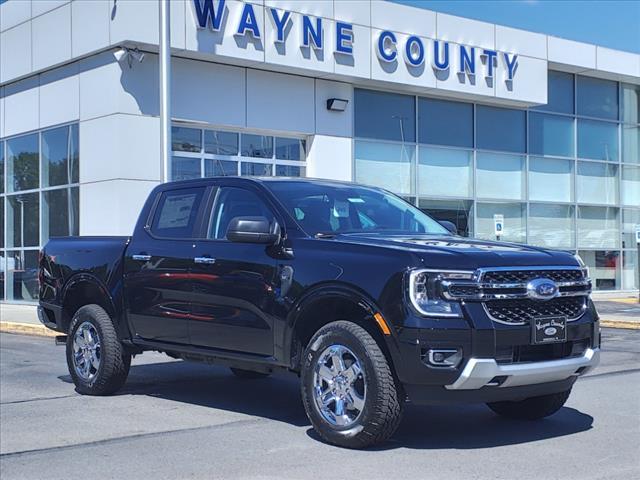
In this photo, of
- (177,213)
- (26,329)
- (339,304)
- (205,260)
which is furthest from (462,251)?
(26,329)

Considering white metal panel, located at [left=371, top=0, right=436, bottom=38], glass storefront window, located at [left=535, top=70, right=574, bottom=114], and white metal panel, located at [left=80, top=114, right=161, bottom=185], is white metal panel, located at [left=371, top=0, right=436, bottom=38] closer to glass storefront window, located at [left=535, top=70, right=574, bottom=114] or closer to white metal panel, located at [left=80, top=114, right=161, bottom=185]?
glass storefront window, located at [left=535, top=70, right=574, bottom=114]

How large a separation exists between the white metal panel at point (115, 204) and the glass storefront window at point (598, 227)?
1473 centimetres

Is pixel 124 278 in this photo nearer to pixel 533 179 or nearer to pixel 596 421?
pixel 596 421

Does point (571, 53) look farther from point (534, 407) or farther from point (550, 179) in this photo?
point (534, 407)

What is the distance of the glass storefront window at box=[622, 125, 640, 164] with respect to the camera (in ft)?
95.7

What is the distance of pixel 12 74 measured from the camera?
22.3 m

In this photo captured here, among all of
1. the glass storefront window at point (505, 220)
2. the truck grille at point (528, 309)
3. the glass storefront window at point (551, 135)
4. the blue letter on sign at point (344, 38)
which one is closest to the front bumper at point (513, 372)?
the truck grille at point (528, 309)

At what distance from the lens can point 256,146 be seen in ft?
70.4

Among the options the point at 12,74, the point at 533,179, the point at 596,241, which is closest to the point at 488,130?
the point at 533,179

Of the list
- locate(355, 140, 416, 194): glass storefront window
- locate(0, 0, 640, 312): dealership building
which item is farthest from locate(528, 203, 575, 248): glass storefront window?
locate(355, 140, 416, 194): glass storefront window

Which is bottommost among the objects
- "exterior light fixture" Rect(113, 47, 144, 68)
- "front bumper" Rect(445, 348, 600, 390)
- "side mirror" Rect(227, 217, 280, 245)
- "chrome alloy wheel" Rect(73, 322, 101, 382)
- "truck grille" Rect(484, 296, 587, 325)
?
"chrome alloy wheel" Rect(73, 322, 101, 382)

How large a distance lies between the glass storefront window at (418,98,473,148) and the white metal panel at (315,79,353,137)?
2.48m

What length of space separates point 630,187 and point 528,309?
24.8m

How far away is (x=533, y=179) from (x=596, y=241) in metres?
3.55
